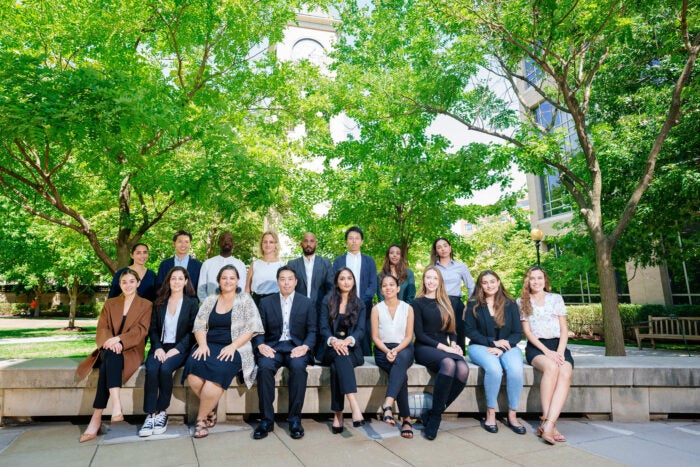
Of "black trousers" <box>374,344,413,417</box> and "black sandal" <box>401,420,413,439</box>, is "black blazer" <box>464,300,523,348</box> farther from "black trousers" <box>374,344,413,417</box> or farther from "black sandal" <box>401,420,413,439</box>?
"black sandal" <box>401,420,413,439</box>

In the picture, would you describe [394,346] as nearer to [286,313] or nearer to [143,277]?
[286,313]

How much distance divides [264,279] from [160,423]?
86.0 inches

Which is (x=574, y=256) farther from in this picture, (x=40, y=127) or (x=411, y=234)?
(x=40, y=127)

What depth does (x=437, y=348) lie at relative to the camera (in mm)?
5176

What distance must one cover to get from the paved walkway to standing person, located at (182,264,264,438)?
43 centimetres

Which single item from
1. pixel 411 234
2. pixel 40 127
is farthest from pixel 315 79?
pixel 40 127

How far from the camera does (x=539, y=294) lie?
5.45 meters

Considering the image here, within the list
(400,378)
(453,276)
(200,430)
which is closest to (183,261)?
(200,430)

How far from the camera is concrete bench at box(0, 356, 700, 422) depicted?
5004 millimetres

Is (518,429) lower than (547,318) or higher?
lower

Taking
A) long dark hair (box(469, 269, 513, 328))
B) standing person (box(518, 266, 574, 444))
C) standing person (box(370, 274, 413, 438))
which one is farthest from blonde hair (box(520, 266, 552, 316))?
standing person (box(370, 274, 413, 438))

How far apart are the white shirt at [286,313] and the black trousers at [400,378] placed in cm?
126

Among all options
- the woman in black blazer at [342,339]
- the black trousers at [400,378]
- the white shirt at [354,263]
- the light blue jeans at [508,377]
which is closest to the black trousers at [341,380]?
the woman in black blazer at [342,339]

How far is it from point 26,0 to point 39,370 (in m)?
7.53
